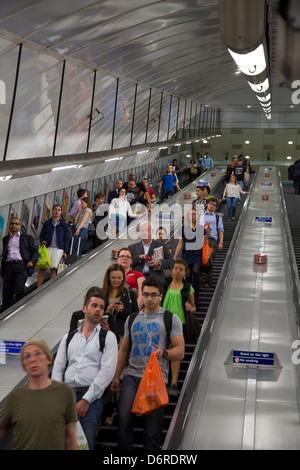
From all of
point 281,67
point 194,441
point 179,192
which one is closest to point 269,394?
point 194,441

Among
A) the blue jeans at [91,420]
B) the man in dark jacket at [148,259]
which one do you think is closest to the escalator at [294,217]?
the man in dark jacket at [148,259]

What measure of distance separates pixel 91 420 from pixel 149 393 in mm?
586

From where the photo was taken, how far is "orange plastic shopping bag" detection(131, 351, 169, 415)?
594 centimetres

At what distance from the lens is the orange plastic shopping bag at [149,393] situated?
5941 mm

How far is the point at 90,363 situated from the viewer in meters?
5.84

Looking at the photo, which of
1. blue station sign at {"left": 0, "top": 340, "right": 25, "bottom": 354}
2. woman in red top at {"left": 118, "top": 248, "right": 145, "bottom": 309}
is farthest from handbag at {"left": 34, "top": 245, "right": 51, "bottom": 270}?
blue station sign at {"left": 0, "top": 340, "right": 25, "bottom": 354}

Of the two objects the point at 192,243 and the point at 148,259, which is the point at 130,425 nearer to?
the point at 148,259

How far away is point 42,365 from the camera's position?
4.57m

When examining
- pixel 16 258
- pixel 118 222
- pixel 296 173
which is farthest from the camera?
pixel 296 173

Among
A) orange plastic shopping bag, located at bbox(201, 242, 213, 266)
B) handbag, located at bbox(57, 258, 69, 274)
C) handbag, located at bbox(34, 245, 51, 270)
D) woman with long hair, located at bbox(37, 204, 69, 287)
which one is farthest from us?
handbag, located at bbox(57, 258, 69, 274)

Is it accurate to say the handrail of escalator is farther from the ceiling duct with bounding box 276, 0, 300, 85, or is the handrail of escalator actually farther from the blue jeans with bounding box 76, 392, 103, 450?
the ceiling duct with bounding box 276, 0, 300, 85

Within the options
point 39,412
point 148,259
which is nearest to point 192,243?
point 148,259

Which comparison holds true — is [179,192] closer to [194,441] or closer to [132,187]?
[132,187]

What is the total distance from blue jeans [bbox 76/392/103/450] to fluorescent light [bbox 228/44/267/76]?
266 inches
